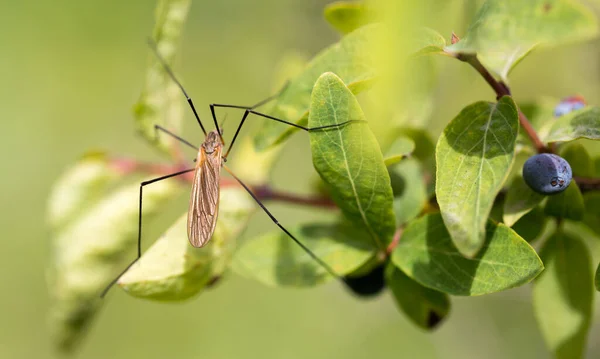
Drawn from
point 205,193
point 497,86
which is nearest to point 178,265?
point 205,193

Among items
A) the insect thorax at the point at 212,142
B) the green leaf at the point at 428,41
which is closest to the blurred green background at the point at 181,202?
the insect thorax at the point at 212,142

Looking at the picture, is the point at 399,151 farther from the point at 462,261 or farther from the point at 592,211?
the point at 592,211

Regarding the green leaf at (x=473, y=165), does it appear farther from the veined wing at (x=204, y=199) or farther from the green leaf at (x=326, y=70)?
the veined wing at (x=204, y=199)

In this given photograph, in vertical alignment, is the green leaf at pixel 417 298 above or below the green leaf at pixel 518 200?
below

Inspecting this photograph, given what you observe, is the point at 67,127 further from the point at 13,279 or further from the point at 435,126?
the point at 435,126

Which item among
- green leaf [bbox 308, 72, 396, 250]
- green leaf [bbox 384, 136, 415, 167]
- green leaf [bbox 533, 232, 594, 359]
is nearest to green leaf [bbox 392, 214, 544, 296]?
green leaf [bbox 308, 72, 396, 250]

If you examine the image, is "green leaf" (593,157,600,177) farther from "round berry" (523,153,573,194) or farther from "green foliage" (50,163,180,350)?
"green foliage" (50,163,180,350)

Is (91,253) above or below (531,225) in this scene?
below
